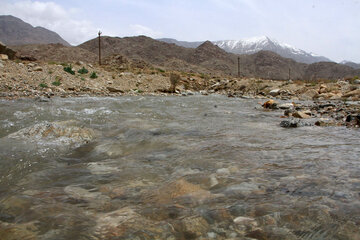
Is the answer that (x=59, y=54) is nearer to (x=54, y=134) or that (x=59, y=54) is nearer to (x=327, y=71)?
(x=54, y=134)

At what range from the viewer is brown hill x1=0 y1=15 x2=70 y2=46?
414ft

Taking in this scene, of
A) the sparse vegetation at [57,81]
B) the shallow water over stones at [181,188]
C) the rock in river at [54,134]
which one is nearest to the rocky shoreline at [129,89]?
the sparse vegetation at [57,81]

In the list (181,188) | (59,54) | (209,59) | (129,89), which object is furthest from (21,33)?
(181,188)

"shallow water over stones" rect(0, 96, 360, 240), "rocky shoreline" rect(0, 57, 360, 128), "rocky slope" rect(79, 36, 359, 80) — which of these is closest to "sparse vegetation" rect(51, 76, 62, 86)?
"rocky shoreline" rect(0, 57, 360, 128)

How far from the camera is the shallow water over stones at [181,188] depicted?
54.0 inches

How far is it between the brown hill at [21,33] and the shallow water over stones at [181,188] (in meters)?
145

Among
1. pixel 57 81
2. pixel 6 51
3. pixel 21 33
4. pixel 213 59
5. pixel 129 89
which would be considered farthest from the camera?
pixel 21 33

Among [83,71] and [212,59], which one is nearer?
[83,71]

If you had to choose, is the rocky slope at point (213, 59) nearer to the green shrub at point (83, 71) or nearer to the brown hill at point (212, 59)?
the brown hill at point (212, 59)

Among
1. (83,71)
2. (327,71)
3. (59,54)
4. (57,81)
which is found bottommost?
(57,81)

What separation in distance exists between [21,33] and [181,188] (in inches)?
6500

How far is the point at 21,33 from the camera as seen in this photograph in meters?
135

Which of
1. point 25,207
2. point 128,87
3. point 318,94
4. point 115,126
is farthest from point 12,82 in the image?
point 318,94

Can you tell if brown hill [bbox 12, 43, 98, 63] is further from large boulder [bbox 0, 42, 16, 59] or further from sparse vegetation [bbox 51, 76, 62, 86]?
sparse vegetation [bbox 51, 76, 62, 86]
